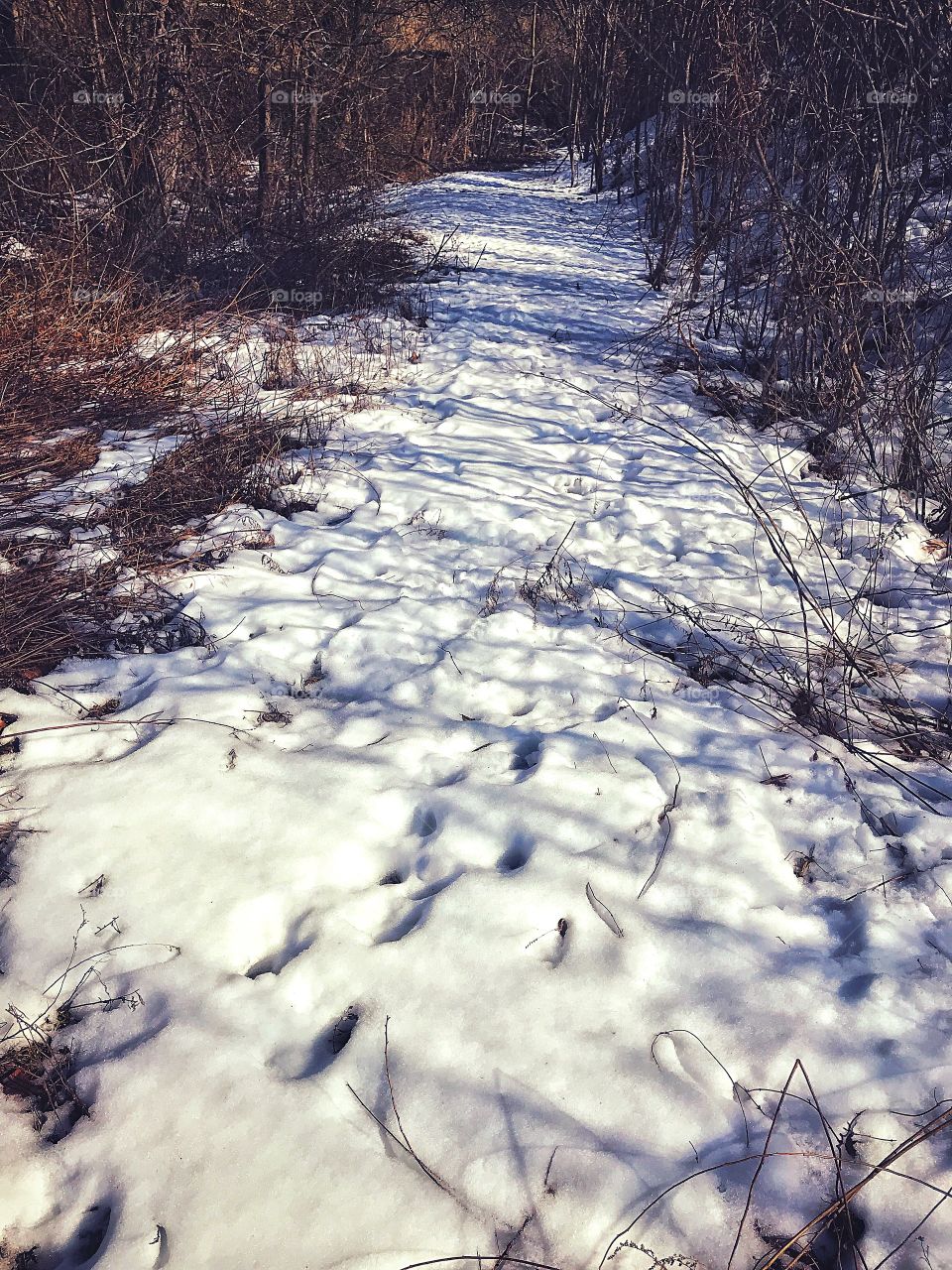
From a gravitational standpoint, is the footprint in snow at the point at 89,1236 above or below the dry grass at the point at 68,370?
below

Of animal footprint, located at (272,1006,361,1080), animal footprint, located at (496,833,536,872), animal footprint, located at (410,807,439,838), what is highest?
animal footprint, located at (410,807,439,838)

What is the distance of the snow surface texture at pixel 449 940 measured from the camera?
1394mm

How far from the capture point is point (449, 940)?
1.81 metres

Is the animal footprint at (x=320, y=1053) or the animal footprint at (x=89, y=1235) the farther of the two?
the animal footprint at (x=320, y=1053)

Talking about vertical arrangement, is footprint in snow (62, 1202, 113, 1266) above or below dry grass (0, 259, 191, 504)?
below

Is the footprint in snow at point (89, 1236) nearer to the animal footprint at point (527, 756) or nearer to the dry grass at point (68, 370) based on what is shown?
the animal footprint at point (527, 756)

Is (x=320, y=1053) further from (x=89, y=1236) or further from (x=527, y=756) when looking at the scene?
(x=527, y=756)

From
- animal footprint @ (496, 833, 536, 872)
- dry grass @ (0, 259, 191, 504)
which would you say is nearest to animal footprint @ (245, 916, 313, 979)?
animal footprint @ (496, 833, 536, 872)

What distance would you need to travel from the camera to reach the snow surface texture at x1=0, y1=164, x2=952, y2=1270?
4.57 ft

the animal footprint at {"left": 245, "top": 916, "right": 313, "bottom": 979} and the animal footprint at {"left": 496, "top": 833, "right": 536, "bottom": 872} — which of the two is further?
the animal footprint at {"left": 496, "top": 833, "right": 536, "bottom": 872}

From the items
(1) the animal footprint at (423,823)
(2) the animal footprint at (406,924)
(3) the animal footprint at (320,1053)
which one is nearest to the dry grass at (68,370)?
(1) the animal footprint at (423,823)

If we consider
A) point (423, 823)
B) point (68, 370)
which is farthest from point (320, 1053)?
point (68, 370)

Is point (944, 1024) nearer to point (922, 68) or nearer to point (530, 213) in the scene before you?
point (922, 68)

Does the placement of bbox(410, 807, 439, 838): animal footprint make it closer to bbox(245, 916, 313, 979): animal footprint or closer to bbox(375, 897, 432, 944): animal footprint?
bbox(375, 897, 432, 944): animal footprint
